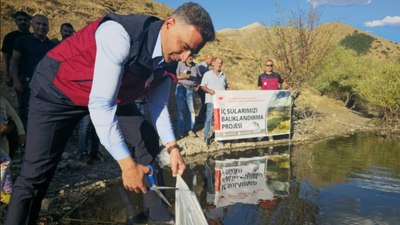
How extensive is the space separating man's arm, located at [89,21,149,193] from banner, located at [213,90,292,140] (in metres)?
6.44

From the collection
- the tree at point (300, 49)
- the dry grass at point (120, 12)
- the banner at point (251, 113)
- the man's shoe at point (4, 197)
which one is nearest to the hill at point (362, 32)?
the dry grass at point (120, 12)

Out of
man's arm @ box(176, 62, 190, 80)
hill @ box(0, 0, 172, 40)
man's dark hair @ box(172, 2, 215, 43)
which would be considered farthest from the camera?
hill @ box(0, 0, 172, 40)

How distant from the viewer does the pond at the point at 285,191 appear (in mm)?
4211

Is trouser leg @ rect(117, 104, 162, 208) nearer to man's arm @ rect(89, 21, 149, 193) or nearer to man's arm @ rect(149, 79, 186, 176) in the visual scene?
man's arm @ rect(149, 79, 186, 176)

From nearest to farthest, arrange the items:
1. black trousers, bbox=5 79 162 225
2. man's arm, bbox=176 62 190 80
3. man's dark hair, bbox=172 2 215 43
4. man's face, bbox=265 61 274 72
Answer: man's dark hair, bbox=172 2 215 43 → black trousers, bbox=5 79 162 225 → man's arm, bbox=176 62 190 80 → man's face, bbox=265 61 274 72

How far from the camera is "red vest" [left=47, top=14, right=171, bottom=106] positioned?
7.02 ft

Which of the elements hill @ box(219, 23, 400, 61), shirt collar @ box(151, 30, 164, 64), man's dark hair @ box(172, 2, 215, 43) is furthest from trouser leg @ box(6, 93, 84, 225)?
hill @ box(219, 23, 400, 61)

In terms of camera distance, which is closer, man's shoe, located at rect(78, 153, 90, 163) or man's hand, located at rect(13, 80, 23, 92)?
man's hand, located at rect(13, 80, 23, 92)

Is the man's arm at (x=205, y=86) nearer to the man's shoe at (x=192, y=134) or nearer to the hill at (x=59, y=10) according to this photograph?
the man's shoe at (x=192, y=134)

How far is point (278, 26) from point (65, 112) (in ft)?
42.4

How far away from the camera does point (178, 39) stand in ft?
7.12

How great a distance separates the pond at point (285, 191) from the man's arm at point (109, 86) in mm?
779

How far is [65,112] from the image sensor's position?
2.46 meters

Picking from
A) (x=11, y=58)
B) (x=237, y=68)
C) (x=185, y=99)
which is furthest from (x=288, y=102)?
(x=237, y=68)
